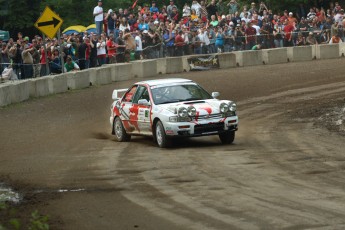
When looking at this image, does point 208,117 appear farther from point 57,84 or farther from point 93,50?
point 93,50

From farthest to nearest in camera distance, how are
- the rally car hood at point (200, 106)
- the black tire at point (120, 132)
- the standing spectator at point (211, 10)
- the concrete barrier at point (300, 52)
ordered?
the standing spectator at point (211, 10) → the concrete barrier at point (300, 52) → the black tire at point (120, 132) → the rally car hood at point (200, 106)

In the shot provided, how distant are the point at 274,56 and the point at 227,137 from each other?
22.6 metres

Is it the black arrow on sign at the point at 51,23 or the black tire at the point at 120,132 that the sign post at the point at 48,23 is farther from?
the black tire at the point at 120,132

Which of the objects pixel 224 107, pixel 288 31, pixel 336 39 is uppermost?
pixel 288 31

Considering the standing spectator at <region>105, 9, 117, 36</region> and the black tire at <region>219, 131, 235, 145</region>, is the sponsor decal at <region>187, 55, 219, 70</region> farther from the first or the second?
the black tire at <region>219, 131, 235, 145</region>

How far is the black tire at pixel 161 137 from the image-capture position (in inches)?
730

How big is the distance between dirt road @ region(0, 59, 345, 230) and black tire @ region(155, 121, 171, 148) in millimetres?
207

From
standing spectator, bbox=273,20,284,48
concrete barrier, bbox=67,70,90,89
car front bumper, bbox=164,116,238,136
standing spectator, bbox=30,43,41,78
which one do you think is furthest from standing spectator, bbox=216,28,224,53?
car front bumper, bbox=164,116,238,136

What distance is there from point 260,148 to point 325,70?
19.1 m

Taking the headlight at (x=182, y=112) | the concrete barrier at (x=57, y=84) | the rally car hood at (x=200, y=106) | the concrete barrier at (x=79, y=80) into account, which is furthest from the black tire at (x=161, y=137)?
the concrete barrier at (x=79, y=80)

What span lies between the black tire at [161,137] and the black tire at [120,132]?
180 cm

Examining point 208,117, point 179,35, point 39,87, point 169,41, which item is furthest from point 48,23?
point 208,117

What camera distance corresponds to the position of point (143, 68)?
3806cm

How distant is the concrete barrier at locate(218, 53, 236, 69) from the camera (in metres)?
40.2
